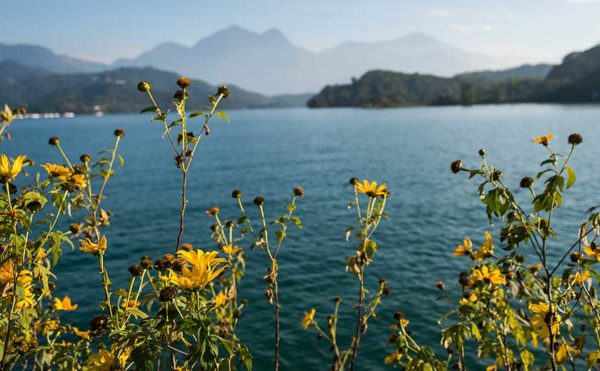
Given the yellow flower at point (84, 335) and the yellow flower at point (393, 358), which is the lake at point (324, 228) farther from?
the yellow flower at point (84, 335)

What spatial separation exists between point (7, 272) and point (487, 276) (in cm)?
419

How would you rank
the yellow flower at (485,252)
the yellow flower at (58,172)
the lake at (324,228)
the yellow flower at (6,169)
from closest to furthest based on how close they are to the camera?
the yellow flower at (6,169) → the yellow flower at (58,172) → the yellow flower at (485,252) → the lake at (324,228)

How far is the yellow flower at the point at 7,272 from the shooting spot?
9.31 feet

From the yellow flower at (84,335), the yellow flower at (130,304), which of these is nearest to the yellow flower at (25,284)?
the yellow flower at (84,335)

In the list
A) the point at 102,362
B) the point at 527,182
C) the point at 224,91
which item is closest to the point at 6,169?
the point at 102,362

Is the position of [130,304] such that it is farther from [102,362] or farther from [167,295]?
[167,295]

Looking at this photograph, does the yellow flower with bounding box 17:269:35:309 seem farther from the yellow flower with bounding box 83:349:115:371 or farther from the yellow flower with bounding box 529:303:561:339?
the yellow flower with bounding box 529:303:561:339

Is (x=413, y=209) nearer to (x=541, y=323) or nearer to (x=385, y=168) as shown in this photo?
Result: (x=385, y=168)

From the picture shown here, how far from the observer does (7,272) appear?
2.87 meters

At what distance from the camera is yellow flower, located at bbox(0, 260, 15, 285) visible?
284cm

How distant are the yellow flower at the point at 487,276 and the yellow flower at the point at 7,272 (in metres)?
4.01

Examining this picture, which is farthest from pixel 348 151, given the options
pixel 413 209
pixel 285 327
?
pixel 285 327

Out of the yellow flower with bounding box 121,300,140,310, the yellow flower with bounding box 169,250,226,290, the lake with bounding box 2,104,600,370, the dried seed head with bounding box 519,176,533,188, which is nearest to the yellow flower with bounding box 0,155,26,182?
the yellow flower with bounding box 121,300,140,310

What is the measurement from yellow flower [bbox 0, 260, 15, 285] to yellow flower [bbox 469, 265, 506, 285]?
401cm
